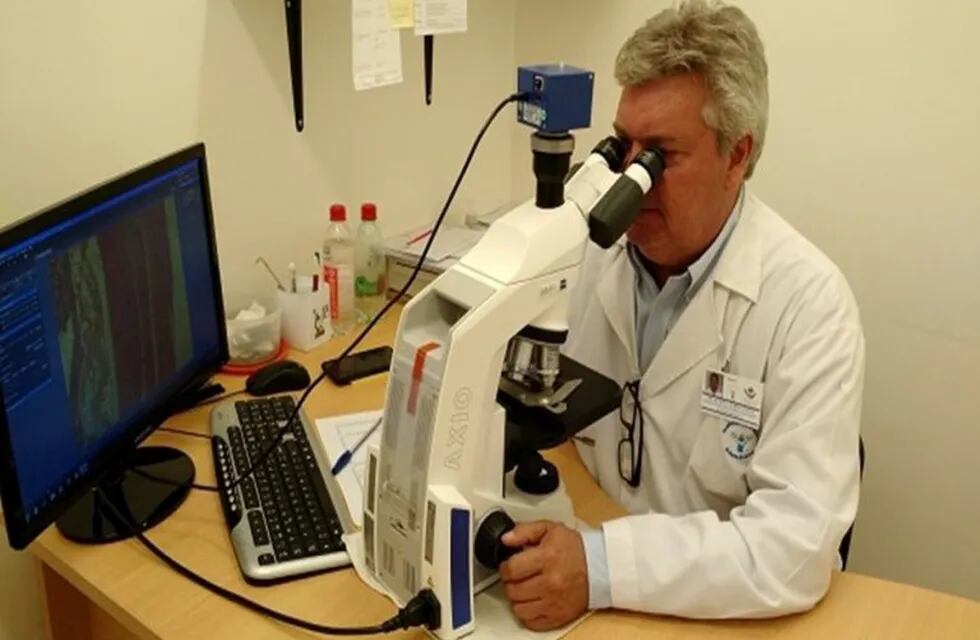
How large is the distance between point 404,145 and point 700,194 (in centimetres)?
96

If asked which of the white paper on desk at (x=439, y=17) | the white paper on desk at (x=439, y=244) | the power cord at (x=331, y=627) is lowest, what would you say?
the power cord at (x=331, y=627)

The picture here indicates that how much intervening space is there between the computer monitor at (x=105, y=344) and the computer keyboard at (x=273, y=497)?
0.07 metres

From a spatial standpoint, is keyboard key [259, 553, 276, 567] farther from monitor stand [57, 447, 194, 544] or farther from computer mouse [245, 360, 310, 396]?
computer mouse [245, 360, 310, 396]

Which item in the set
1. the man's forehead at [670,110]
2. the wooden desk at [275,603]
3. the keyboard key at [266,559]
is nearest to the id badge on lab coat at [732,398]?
the wooden desk at [275,603]

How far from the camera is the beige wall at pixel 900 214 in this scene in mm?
1866

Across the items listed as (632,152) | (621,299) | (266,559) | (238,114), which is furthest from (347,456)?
(238,114)

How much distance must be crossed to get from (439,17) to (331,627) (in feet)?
4.46

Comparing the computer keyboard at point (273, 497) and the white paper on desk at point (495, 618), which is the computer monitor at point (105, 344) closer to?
the computer keyboard at point (273, 497)

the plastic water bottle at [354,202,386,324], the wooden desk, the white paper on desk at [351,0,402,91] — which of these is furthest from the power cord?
the white paper on desk at [351,0,402,91]

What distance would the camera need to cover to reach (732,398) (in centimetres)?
138

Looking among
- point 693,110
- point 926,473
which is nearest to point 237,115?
point 693,110

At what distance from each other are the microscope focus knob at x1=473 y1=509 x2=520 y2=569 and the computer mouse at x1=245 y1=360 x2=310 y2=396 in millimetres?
648

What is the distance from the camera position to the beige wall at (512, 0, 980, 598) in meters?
1.87

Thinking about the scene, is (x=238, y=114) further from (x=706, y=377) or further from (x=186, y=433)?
(x=706, y=377)
